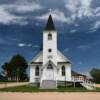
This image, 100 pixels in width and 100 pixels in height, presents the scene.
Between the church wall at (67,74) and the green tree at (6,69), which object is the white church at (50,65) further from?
the green tree at (6,69)

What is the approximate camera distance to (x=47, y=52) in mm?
51219

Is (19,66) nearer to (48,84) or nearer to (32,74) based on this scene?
(32,74)

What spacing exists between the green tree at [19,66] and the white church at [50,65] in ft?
128

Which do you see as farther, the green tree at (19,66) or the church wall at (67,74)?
the green tree at (19,66)

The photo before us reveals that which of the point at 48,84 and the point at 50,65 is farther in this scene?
the point at 50,65

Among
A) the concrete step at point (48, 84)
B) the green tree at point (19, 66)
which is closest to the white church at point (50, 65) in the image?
the concrete step at point (48, 84)

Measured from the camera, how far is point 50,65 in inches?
1959

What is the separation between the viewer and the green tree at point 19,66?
9312 cm

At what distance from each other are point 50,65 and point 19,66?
149 feet

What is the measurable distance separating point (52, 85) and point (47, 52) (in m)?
6.46

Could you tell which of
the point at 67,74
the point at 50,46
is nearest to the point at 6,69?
the point at 67,74

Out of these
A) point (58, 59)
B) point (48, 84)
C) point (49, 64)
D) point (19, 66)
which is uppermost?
point (19, 66)

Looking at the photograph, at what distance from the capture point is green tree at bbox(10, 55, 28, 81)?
9312cm
